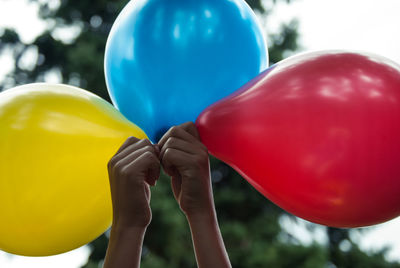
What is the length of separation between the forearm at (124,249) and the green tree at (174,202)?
3.44 meters

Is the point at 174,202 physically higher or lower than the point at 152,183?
lower

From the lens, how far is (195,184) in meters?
1.22

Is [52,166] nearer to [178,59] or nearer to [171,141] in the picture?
[171,141]

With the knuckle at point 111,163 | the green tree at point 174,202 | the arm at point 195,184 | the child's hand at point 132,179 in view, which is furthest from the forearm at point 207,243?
the green tree at point 174,202

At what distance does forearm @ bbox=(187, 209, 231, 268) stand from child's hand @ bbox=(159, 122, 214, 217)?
19 millimetres

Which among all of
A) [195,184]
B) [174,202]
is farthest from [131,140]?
[174,202]

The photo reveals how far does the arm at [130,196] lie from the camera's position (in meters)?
1.21

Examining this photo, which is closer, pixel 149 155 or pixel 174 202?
pixel 149 155

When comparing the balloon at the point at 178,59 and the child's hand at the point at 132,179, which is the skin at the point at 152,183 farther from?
the balloon at the point at 178,59

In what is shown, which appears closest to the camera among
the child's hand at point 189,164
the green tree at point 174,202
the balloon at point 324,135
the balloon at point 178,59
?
the balloon at point 324,135

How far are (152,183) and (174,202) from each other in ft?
12.6

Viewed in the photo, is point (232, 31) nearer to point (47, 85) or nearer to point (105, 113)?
point (105, 113)

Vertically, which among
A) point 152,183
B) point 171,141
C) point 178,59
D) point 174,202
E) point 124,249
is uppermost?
point 178,59

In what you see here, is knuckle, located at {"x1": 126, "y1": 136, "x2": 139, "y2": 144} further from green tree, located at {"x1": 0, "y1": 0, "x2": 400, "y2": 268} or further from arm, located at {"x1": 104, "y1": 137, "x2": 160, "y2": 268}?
green tree, located at {"x1": 0, "y1": 0, "x2": 400, "y2": 268}
